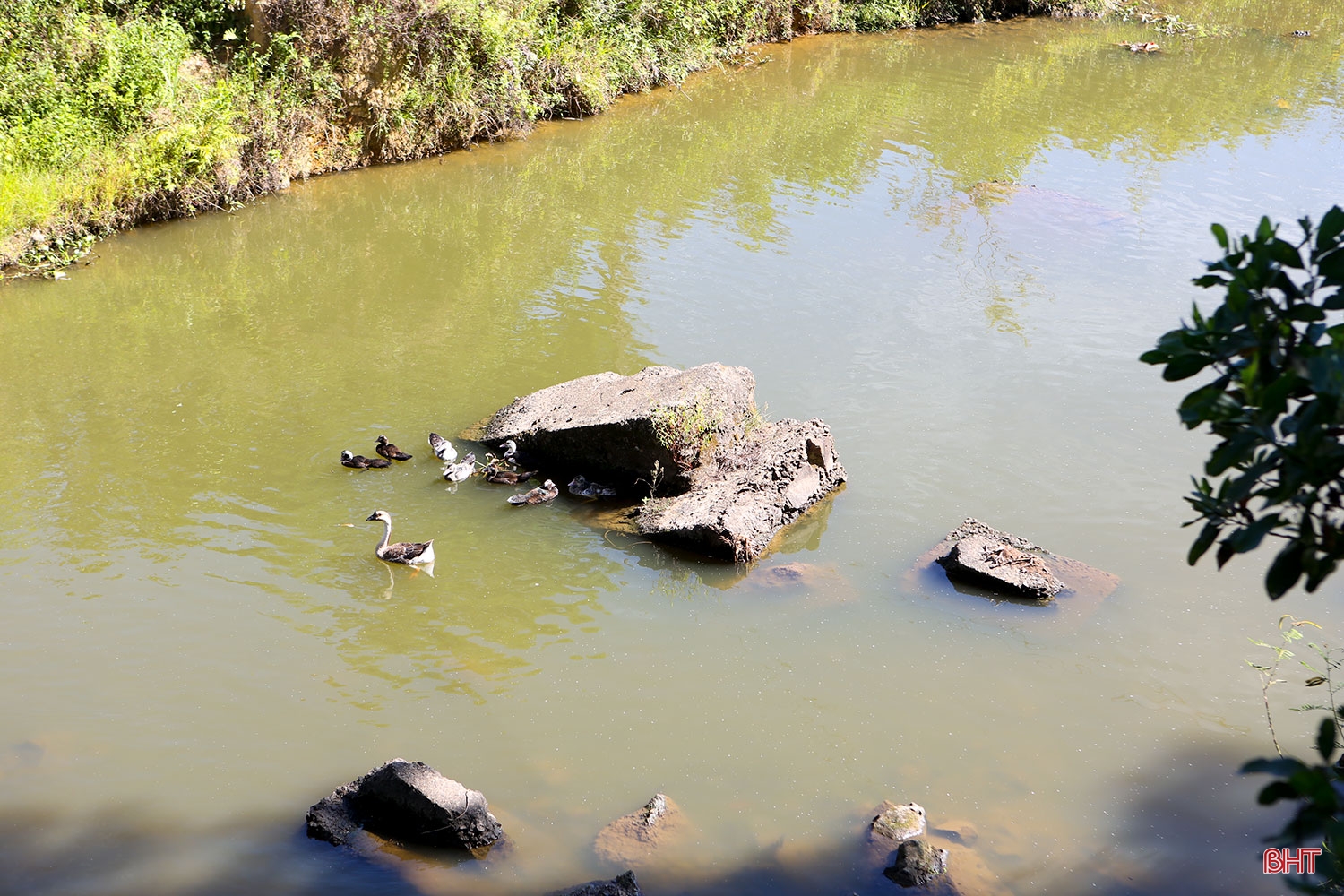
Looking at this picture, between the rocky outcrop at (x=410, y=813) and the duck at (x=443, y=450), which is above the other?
the duck at (x=443, y=450)

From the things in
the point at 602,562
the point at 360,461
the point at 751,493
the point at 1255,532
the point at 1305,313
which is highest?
the point at 1305,313

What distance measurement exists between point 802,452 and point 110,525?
18.4 ft

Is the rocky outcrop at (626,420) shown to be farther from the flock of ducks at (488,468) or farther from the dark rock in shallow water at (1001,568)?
the dark rock in shallow water at (1001,568)

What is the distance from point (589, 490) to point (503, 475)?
756mm

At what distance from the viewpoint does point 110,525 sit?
331 inches

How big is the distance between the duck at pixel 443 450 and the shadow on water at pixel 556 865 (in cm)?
411

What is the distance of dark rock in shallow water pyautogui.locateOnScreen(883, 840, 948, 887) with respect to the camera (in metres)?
5.58

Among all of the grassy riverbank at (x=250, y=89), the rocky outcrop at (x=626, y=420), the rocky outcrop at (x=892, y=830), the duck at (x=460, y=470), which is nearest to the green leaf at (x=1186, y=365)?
the rocky outcrop at (x=892, y=830)

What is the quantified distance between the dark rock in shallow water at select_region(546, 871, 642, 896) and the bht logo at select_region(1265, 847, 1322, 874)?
3377 mm

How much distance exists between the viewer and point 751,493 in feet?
29.1

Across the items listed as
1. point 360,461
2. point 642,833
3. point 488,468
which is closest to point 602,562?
point 488,468

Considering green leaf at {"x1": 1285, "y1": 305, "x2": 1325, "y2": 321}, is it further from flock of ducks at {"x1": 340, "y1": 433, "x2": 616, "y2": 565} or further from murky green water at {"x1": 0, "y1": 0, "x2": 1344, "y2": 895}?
flock of ducks at {"x1": 340, "y1": 433, "x2": 616, "y2": 565}

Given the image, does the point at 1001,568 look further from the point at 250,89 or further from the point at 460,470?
the point at 250,89

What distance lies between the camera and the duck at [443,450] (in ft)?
30.9
